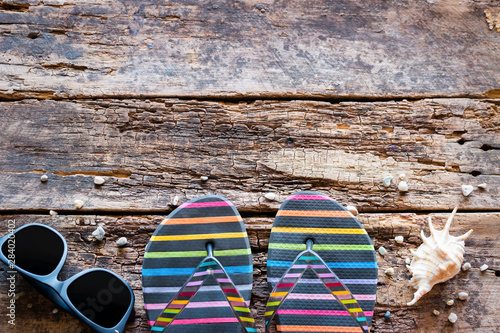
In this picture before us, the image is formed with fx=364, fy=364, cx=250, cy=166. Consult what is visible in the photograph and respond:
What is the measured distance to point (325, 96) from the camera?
1055 mm

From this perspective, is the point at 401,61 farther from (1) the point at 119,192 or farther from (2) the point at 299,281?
(1) the point at 119,192

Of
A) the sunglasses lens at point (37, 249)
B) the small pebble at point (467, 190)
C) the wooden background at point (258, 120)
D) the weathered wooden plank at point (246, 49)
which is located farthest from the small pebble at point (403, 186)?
the sunglasses lens at point (37, 249)

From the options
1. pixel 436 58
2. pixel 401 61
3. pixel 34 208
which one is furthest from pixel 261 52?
pixel 34 208

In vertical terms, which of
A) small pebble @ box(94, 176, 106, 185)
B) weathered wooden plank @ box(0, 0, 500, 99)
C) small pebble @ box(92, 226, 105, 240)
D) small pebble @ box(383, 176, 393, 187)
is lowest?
small pebble @ box(92, 226, 105, 240)

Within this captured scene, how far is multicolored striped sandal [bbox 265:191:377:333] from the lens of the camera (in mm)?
904

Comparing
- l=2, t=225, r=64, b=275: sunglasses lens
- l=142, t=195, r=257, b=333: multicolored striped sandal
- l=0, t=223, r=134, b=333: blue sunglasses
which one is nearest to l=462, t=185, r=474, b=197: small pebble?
l=142, t=195, r=257, b=333: multicolored striped sandal

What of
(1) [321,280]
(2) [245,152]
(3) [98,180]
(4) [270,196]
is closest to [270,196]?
(4) [270,196]

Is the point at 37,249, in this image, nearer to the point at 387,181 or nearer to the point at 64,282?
the point at 64,282

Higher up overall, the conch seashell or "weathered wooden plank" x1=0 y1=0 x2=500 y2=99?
"weathered wooden plank" x1=0 y1=0 x2=500 y2=99

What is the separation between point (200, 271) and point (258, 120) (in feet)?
1.44

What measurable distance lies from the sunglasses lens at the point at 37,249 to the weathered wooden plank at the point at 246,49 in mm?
398

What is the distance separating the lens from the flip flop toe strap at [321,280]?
2.93 ft

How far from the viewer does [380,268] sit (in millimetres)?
968

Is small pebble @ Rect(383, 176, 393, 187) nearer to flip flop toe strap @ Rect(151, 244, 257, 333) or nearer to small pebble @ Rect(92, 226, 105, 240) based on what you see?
flip flop toe strap @ Rect(151, 244, 257, 333)
